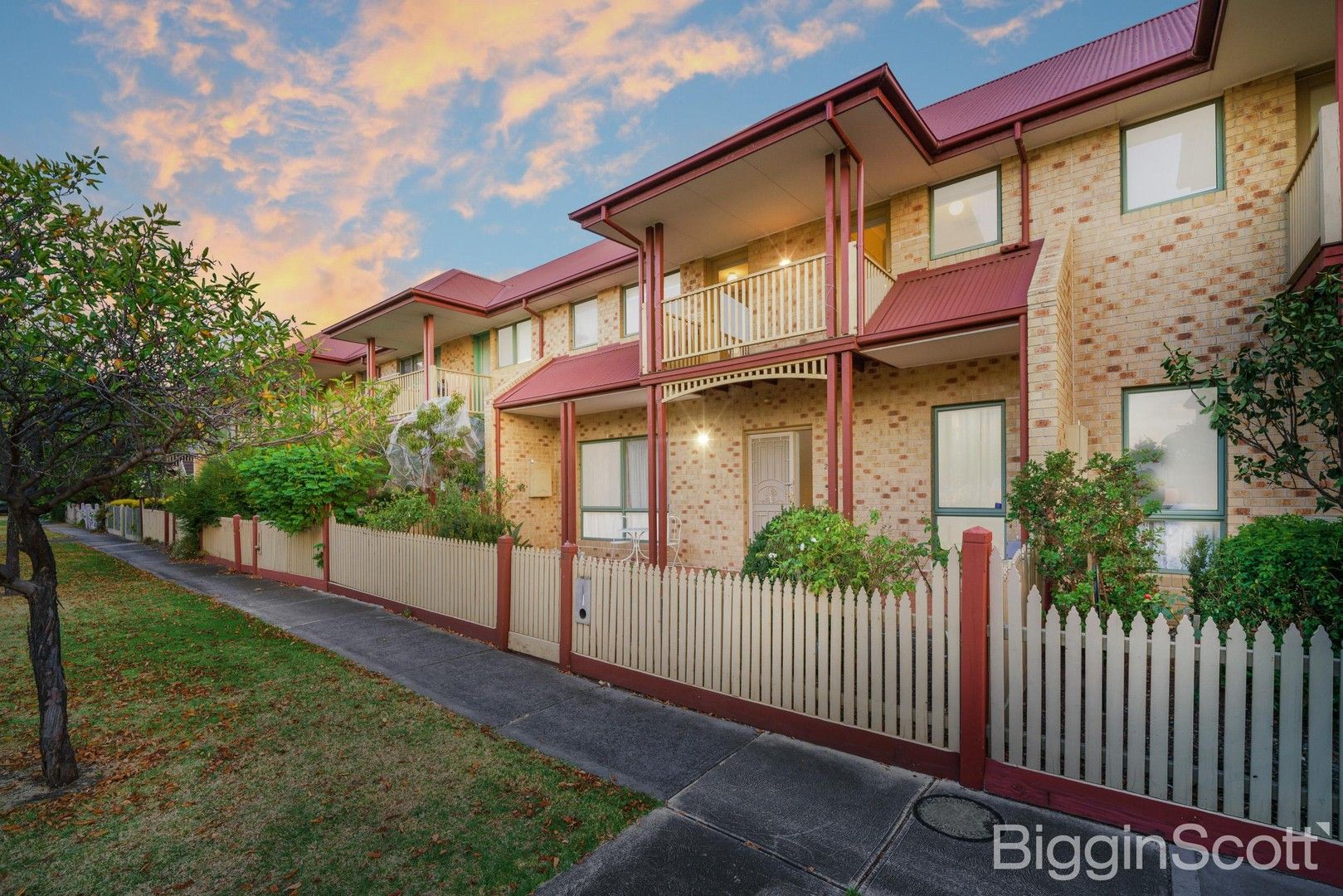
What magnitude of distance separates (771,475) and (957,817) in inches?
309

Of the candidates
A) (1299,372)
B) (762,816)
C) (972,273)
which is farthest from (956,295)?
(762,816)

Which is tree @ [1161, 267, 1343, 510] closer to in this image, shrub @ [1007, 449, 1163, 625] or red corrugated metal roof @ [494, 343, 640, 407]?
shrub @ [1007, 449, 1163, 625]

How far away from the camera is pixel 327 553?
11336mm

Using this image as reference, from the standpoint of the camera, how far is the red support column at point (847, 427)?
26.6ft

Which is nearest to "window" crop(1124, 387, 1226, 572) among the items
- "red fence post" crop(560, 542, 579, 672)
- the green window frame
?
the green window frame

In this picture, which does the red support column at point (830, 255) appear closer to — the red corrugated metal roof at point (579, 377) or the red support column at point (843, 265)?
the red support column at point (843, 265)

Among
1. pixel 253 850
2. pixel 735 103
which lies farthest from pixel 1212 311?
pixel 735 103

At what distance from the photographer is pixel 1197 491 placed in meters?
7.13

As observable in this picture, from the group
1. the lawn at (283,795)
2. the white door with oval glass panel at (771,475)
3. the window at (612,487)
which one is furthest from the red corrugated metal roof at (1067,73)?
the lawn at (283,795)

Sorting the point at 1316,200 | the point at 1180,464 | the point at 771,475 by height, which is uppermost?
the point at 1316,200

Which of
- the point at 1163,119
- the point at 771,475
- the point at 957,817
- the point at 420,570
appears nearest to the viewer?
the point at 957,817

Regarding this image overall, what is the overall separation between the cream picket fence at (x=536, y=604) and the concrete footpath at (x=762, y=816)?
667 mm

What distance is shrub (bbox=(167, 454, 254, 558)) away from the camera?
15594mm

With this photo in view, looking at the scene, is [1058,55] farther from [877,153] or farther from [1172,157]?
[877,153]
